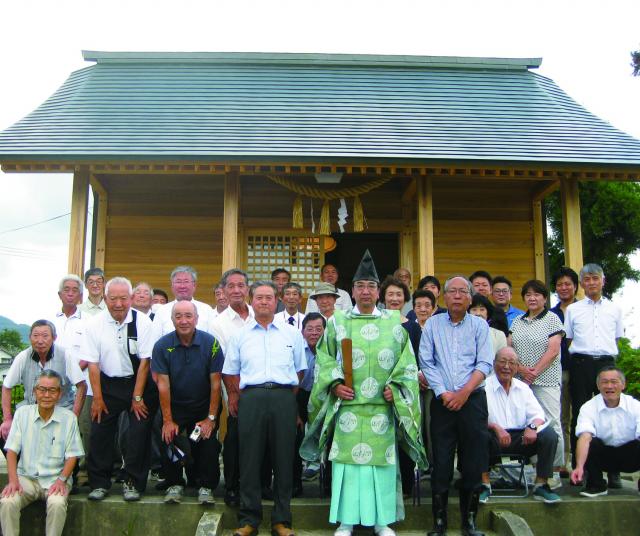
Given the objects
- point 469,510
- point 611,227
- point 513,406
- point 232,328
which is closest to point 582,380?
point 513,406

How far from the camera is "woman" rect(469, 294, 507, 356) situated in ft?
18.1

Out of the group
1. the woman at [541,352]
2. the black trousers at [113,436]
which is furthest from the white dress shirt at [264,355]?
the woman at [541,352]

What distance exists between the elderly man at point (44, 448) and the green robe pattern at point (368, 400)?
177cm

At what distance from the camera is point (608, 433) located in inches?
202

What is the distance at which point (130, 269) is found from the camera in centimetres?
992

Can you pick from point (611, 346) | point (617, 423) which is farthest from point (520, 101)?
point (617, 423)

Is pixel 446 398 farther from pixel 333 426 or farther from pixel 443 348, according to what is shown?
pixel 333 426

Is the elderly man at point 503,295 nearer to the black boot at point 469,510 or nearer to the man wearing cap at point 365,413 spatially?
the man wearing cap at point 365,413

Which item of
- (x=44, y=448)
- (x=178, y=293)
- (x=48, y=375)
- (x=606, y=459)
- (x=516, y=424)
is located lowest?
(x=606, y=459)

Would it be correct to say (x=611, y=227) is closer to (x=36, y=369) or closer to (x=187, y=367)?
(x=187, y=367)

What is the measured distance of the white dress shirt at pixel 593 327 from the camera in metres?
5.83

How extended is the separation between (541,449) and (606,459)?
598mm

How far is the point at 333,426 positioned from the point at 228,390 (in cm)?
87

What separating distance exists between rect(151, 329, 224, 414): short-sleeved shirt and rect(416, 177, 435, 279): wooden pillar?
4.09 m
